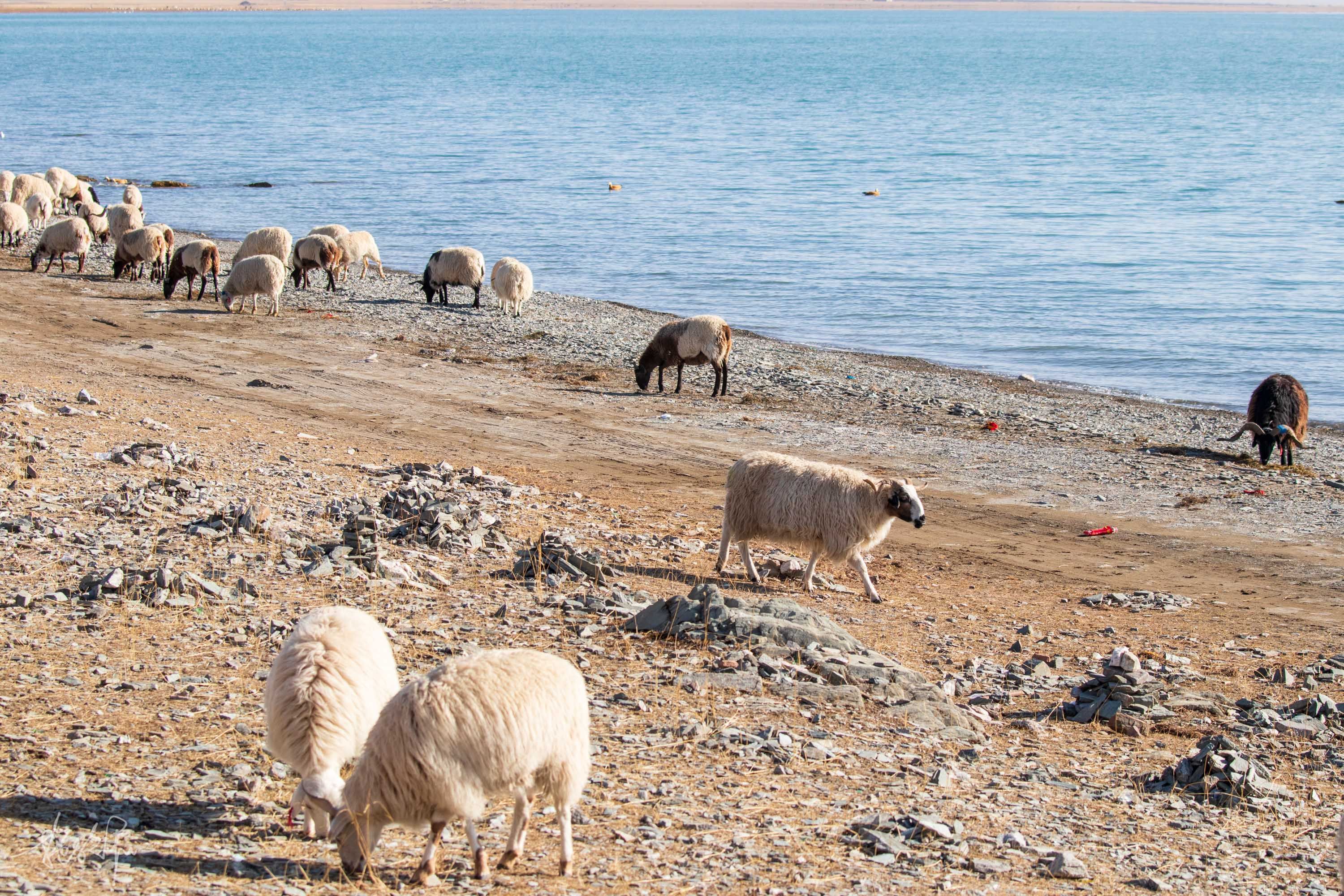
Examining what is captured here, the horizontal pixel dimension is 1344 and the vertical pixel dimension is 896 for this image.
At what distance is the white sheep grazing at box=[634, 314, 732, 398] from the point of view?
23.8m

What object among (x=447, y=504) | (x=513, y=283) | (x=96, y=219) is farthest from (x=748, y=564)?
(x=96, y=219)

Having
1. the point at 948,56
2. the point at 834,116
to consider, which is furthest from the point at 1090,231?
the point at 948,56

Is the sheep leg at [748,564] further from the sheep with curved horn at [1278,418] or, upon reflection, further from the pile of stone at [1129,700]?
the sheep with curved horn at [1278,418]

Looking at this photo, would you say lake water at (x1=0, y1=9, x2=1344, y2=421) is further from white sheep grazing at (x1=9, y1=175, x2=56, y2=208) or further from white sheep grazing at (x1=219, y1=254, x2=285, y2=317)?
white sheep grazing at (x1=219, y1=254, x2=285, y2=317)

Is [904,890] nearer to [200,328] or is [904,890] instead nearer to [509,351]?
[509,351]

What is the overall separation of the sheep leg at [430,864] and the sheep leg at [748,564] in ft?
23.6

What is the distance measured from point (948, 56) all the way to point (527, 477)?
534ft

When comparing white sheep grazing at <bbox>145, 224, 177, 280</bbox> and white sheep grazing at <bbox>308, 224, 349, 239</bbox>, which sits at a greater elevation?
white sheep grazing at <bbox>308, 224, 349, 239</bbox>

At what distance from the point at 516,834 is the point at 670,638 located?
398cm

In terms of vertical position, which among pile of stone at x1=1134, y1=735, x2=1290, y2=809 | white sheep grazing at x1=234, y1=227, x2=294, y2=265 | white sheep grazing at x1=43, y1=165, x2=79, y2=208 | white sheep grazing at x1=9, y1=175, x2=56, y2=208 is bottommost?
pile of stone at x1=1134, y1=735, x2=1290, y2=809

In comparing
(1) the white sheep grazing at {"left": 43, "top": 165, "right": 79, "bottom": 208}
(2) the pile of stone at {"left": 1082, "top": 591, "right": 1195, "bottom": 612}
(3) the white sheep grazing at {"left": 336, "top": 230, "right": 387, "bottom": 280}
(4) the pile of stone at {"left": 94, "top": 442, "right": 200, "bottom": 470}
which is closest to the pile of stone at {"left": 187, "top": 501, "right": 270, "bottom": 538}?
(4) the pile of stone at {"left": 94, "top": 442, "right": 200, "bottom": 470}

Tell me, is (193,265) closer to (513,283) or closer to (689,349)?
(513,283)

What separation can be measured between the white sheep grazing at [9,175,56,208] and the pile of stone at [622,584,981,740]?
116ft

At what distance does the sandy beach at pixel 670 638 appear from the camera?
7457 mm
